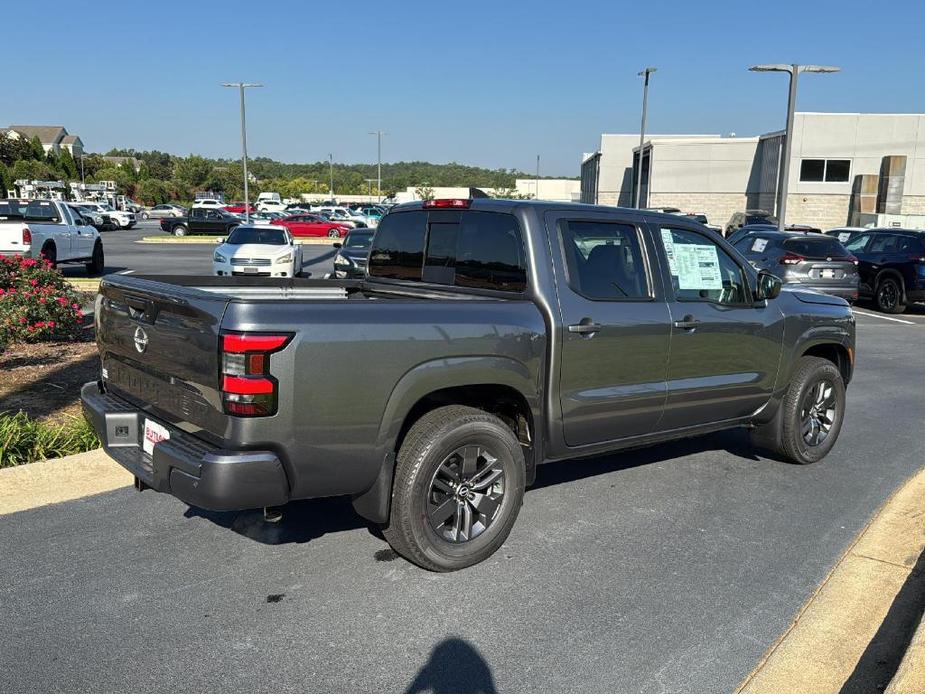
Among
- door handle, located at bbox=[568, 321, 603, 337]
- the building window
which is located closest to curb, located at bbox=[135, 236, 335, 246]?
the building window

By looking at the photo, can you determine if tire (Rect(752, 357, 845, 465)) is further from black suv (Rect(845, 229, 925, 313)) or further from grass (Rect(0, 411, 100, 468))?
black suv (Rect(845, 229, 925, 313))

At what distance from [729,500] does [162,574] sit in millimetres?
3590

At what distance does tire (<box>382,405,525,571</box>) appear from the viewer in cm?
392

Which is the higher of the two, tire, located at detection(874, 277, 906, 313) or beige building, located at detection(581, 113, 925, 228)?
beige building, located at detection(581, 113, 925, 228)

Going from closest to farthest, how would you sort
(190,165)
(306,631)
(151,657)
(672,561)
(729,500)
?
(151,657), (306,631), (672,561), (729,500), (190,165)

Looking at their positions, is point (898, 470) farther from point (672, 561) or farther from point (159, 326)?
point (159, 326)

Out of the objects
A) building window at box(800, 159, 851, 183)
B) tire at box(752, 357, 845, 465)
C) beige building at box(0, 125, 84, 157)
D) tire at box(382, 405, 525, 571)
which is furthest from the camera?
beige building at box(0, 125, 84, 157)

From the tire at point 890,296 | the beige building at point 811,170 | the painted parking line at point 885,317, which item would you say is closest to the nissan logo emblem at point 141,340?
the painted parking line at point 885,317

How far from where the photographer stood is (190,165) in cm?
11419

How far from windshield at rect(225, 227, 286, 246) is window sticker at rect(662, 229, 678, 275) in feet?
50.5

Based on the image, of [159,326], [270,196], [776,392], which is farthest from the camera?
[270,196]

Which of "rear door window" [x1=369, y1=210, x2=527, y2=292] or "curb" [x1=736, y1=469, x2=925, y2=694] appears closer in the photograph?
"curb" [x1=736, y1=469, x2=925, y2=694]

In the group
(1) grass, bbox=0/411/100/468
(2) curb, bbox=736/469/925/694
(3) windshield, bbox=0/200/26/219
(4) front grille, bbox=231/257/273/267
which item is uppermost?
(3) windshield, bbox=0/200/26/219

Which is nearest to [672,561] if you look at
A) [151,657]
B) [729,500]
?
[729,500]
